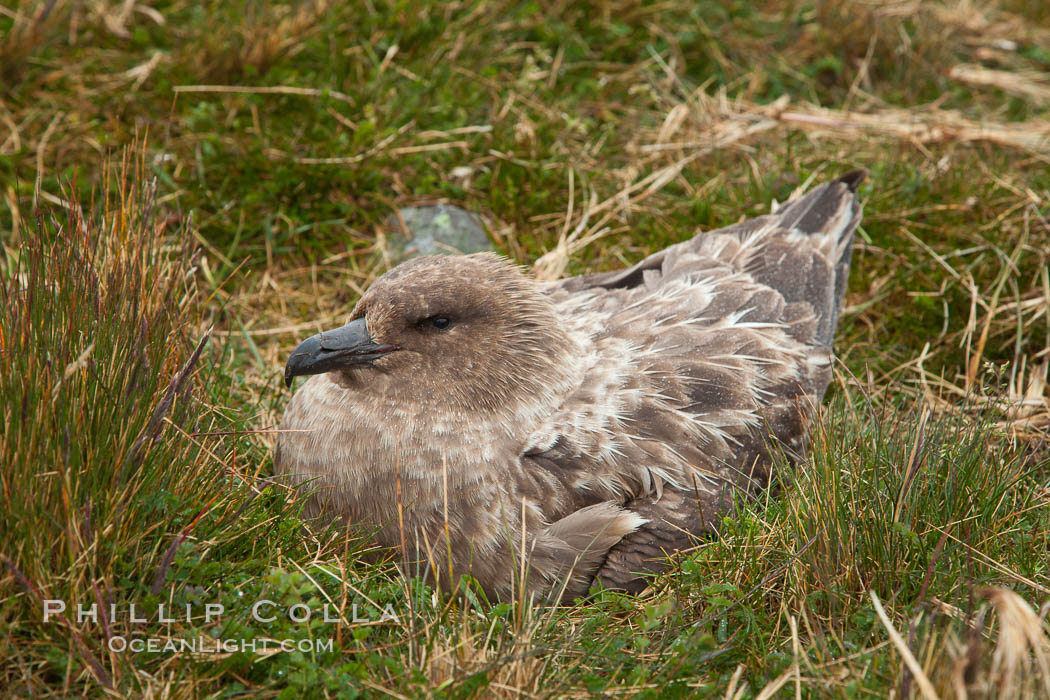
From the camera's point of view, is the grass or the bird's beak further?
the bird's beak

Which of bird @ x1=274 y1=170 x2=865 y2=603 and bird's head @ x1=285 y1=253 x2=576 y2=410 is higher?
bird's head @ x1=285 y1=253 x2=576 y2=410

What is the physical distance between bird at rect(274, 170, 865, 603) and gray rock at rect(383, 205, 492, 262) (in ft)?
4.46

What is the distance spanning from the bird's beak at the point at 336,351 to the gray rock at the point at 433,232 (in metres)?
1.60

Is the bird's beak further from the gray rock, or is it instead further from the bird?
the gray rock

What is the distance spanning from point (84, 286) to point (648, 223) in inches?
113

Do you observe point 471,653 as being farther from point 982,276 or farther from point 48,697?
point 982,276

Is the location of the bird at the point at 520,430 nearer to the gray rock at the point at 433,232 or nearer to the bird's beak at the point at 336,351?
the bird's beak at the point at 336,351

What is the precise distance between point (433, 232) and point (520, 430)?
73.2 inches

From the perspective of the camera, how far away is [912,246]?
487 cm

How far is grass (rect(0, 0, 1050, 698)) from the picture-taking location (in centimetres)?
251

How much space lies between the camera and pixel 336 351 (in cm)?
330

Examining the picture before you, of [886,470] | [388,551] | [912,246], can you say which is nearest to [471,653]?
[388,551]

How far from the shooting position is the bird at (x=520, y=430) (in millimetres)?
3248

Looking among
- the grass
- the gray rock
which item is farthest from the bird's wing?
the gray rock
